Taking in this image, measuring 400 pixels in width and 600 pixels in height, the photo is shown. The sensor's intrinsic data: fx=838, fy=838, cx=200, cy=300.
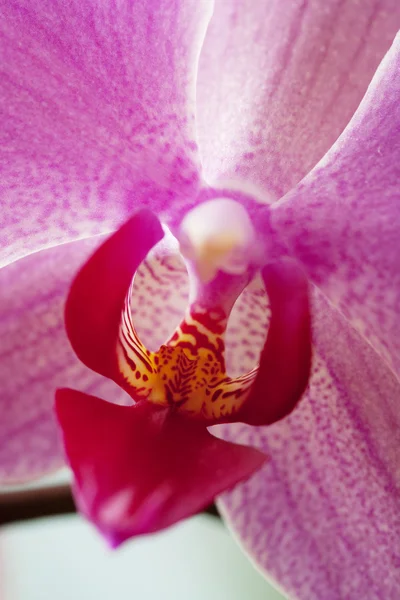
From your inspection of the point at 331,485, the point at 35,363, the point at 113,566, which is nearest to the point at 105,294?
the point at 35,363

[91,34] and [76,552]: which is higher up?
[91,34]

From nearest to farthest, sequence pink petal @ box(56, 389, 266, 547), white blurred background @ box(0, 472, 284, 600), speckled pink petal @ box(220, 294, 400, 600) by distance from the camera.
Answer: pink petal @ box(56, 389, 266, 547)
speckled pink petal @ box(220, 294, 400, 600)
white blurred background @ box(0, 472, 284, 600)

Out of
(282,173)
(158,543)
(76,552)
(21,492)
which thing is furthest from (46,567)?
(282,173)

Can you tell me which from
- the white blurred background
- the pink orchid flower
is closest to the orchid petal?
the pink orchid flower

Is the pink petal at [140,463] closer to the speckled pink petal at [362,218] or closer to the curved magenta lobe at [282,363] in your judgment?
the curved magenta lobe at [282,363]

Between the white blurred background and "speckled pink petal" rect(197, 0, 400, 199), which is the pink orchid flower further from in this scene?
the white blurred background

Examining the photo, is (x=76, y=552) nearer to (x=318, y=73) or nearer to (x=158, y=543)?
(x=158, y=543)

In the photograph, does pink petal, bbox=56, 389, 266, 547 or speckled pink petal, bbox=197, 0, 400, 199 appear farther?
speckled pink petal, bbox=197, 0, 400, 199
